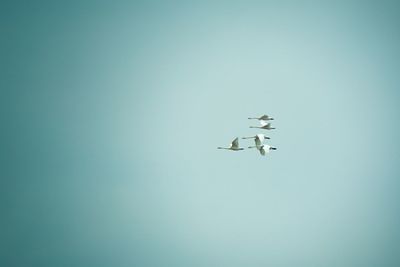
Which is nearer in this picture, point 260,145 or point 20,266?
point 260,145

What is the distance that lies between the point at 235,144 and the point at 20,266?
20276mm

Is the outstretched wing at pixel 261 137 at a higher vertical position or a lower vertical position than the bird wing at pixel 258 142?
higher

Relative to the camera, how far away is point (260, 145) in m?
10.9

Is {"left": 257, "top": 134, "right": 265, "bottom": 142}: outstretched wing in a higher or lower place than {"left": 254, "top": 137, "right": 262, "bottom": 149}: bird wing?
higher

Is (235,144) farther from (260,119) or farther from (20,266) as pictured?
(20,266)

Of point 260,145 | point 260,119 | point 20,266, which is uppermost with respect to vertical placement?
point 260,119

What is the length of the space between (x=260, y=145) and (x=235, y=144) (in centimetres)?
68

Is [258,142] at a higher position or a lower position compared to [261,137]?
lower

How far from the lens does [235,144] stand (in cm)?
1105

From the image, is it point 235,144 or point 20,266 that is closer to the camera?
point 235,144

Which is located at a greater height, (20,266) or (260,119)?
(260,119)

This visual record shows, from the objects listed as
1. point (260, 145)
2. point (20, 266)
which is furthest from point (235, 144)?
point (20, 266)

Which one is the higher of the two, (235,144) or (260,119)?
(260,119)

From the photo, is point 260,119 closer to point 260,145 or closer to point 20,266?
point 260,145
